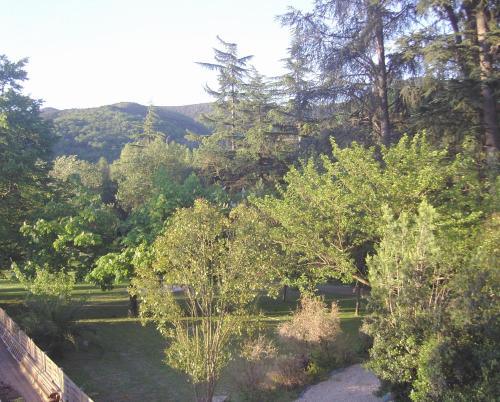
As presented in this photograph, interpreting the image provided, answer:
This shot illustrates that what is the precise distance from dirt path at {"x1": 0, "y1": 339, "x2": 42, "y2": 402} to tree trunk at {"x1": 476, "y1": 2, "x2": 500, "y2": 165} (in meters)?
15.6

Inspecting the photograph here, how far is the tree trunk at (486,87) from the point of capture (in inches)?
643

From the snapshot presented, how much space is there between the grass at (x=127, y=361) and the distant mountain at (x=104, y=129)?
37816mm

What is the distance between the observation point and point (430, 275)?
A: 10.0 metres

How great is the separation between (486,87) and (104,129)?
90965 millimetres

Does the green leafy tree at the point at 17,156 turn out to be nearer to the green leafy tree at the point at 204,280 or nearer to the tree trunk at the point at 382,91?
the green leafy tree at the point at 204,280

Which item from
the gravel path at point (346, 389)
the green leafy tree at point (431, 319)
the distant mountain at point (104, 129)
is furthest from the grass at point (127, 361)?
the distant mountain at point (104, 129)

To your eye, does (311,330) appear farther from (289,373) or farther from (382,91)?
(382,91)

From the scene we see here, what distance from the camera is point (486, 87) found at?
53.6 ft

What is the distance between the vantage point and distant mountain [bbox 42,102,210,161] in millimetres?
80625

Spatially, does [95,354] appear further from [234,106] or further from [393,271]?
[234,106]

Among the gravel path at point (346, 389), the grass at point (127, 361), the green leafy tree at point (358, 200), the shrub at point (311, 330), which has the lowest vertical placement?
the grass at point (127, 361)

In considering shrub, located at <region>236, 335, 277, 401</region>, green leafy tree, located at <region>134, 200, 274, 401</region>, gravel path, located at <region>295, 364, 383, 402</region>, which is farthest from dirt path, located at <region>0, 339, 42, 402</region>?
gravel path, located at <region>295, 364, 383, 402</region>

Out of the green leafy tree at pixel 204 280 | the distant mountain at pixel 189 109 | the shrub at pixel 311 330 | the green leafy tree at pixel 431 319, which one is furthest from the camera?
the distant mountain at pixel 189 109

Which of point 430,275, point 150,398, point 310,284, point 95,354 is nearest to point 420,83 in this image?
point 310,284
